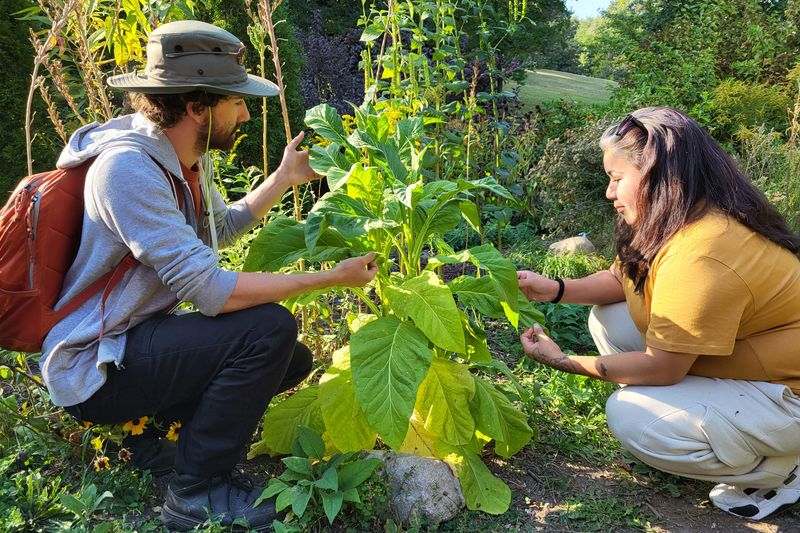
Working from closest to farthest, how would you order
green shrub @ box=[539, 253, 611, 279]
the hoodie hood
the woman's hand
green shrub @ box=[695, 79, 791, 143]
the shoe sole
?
the hoodie hood, the shoe sole, the woman's hand, green shrub @ box=[539, 253, 611, 279], green shrub @ box=[695, 79, 791, 143]

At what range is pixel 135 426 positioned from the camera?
249 centimetres

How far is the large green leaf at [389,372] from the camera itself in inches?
82.1

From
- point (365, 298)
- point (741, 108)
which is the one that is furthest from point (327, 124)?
→ point (741, 108)

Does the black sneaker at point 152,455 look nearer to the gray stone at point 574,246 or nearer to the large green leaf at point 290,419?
the large green leaf at point 290,419

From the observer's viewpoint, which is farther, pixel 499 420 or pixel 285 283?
pixel 499 420

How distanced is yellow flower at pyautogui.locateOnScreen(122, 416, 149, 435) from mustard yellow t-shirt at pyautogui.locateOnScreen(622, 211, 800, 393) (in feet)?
5.91

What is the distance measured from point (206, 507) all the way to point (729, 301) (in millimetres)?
1792

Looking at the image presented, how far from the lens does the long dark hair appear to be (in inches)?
91.0

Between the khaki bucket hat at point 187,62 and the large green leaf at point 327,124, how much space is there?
37 centimetres

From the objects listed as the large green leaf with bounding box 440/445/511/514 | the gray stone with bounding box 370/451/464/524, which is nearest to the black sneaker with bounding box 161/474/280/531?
the gray stone with bounding box 370/451/464/524

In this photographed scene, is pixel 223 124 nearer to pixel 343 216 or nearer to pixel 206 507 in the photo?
pixel 343 216

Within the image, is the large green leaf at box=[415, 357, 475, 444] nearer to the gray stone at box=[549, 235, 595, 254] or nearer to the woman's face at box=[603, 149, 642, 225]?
the woman's face at box=[603, 149, 642, 225]

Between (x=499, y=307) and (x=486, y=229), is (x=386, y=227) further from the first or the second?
(x=486, y=229)

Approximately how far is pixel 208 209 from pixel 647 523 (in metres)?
1.85
